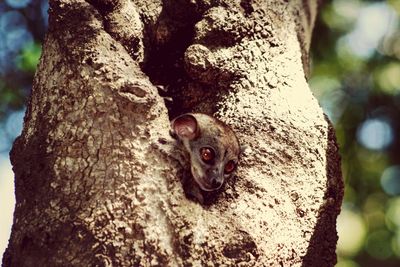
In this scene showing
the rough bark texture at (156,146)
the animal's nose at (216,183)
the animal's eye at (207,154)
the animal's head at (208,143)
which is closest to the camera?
the rough bark texture at (156,146)

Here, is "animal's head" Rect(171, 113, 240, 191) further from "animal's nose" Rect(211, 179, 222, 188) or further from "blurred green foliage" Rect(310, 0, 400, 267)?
"blurred green foliage" Rect(310, 0, 400, 267)

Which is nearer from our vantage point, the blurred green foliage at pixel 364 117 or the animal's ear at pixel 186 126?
the animal's ear at pixel 186 126

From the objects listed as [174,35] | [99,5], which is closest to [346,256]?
[174,35]

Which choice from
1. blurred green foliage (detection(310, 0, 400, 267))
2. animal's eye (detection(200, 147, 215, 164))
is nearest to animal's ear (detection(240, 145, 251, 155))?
animal's eye (detection(200, 147, 215, 164))

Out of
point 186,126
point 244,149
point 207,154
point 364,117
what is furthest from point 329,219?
point 364,117

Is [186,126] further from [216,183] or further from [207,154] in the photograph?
[216,183]

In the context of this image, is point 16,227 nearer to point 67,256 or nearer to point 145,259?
point 67,256

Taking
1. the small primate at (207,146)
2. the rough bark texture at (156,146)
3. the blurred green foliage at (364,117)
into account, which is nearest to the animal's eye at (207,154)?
the small primate at (207,146)

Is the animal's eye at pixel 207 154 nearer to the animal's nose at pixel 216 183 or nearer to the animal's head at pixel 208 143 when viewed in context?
the animal's head at pixel 208 143
